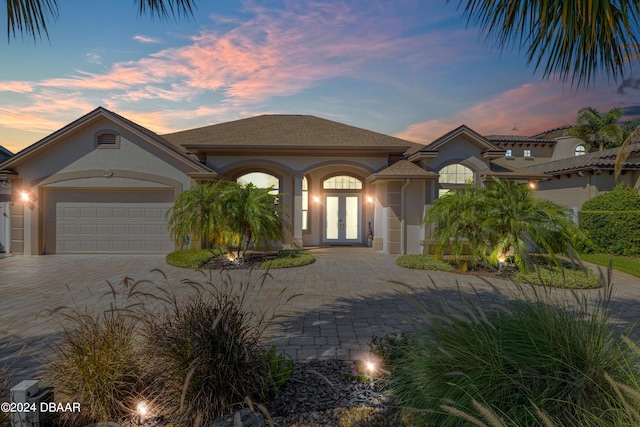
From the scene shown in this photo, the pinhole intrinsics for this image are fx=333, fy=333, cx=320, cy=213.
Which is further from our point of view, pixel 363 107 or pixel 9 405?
pixel 363 107

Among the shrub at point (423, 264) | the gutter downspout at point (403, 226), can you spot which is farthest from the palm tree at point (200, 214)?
the gutter downspout at point (403, 226)

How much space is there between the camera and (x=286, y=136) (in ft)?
53.8

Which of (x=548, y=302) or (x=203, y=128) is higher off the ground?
(x=203, y=128)

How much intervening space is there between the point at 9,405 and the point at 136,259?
38.4 ft

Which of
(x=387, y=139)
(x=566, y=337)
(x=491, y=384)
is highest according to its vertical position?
(x=387, y=139)

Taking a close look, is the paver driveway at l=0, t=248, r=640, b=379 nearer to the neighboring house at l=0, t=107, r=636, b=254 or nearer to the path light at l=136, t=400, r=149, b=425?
the path light at l=136, t=400, r=149, b=425

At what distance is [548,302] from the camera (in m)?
2.94

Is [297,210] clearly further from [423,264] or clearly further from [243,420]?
[243,420]

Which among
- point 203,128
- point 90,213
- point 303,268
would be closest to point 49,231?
point 90,213

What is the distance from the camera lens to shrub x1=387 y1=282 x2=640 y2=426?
227 cm

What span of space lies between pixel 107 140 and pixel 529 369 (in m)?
16.7

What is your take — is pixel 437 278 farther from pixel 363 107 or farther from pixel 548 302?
pixel 363 107

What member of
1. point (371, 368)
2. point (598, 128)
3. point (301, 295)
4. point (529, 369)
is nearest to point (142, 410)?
point (371, 368)

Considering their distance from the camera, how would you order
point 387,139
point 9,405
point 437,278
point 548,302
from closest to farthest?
1. point 9,405
2. point 548,302
3. point 437,278
4. point 387,139
